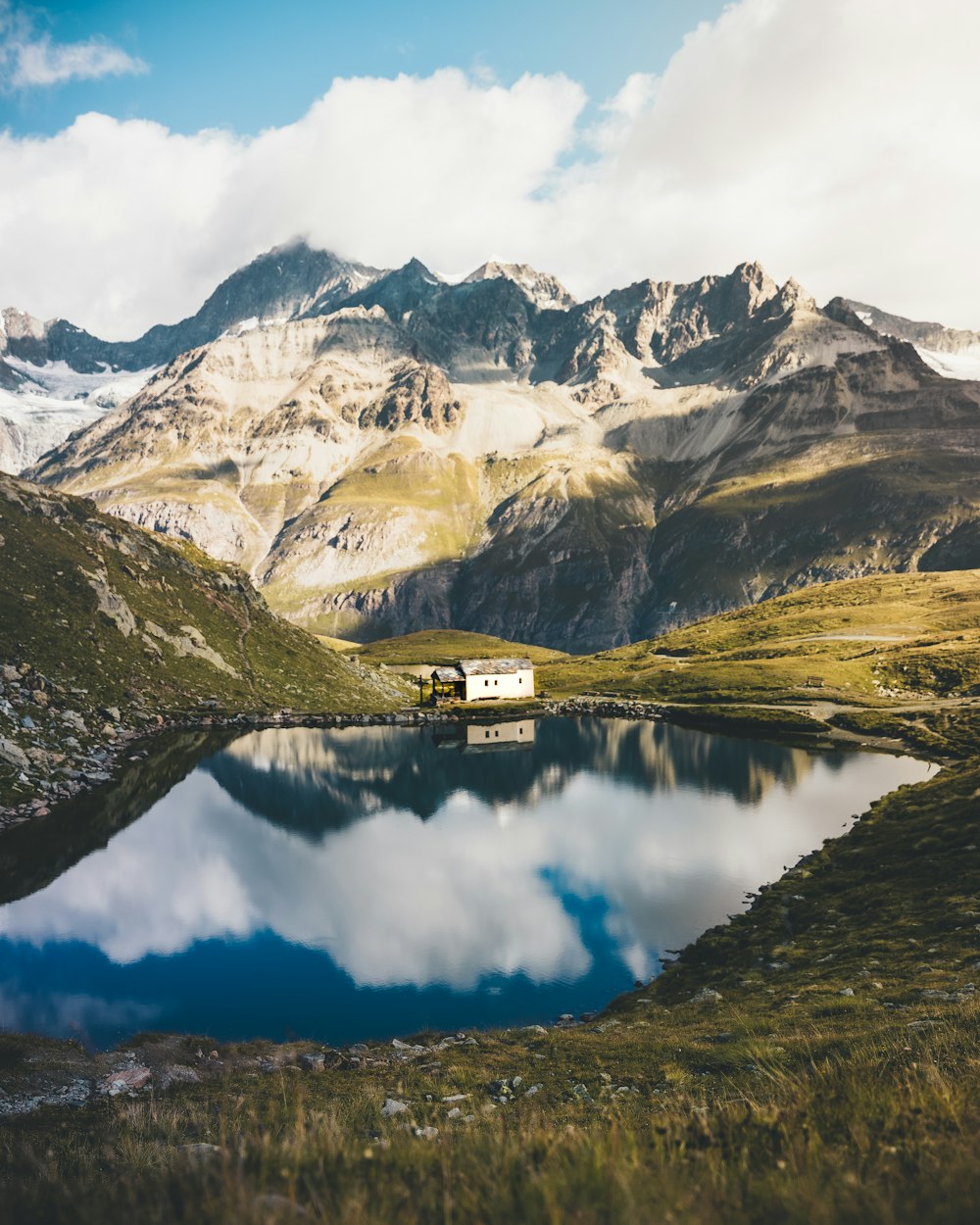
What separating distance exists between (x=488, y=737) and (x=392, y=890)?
55.8m

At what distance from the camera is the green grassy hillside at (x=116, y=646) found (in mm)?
58375

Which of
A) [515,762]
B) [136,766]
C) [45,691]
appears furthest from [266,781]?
[515,762]

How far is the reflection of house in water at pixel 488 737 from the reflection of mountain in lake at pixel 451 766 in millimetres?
281

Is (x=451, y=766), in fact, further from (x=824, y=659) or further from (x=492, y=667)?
(x=824, y=659)

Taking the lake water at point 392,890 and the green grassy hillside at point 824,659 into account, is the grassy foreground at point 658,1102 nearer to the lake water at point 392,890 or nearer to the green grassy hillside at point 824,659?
the lake water at point 392,890

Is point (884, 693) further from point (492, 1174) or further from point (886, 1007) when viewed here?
point (492, 1174)

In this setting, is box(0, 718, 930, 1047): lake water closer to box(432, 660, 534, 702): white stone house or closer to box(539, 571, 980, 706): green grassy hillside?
box(432, 660, 534, 702): white stone house

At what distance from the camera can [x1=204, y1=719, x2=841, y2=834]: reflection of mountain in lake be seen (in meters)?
63.6

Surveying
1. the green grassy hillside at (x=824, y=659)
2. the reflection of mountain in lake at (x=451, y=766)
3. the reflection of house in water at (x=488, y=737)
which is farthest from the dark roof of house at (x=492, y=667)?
the reflection of mountain in lake at (x=451, y=766)

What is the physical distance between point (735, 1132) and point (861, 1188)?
6.79 ft

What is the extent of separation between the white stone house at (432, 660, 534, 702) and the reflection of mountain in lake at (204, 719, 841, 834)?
18166 millimetres

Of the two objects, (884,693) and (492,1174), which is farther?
(884,693)

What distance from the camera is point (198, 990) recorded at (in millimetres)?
31031

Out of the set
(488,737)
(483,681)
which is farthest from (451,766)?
(483,681)
